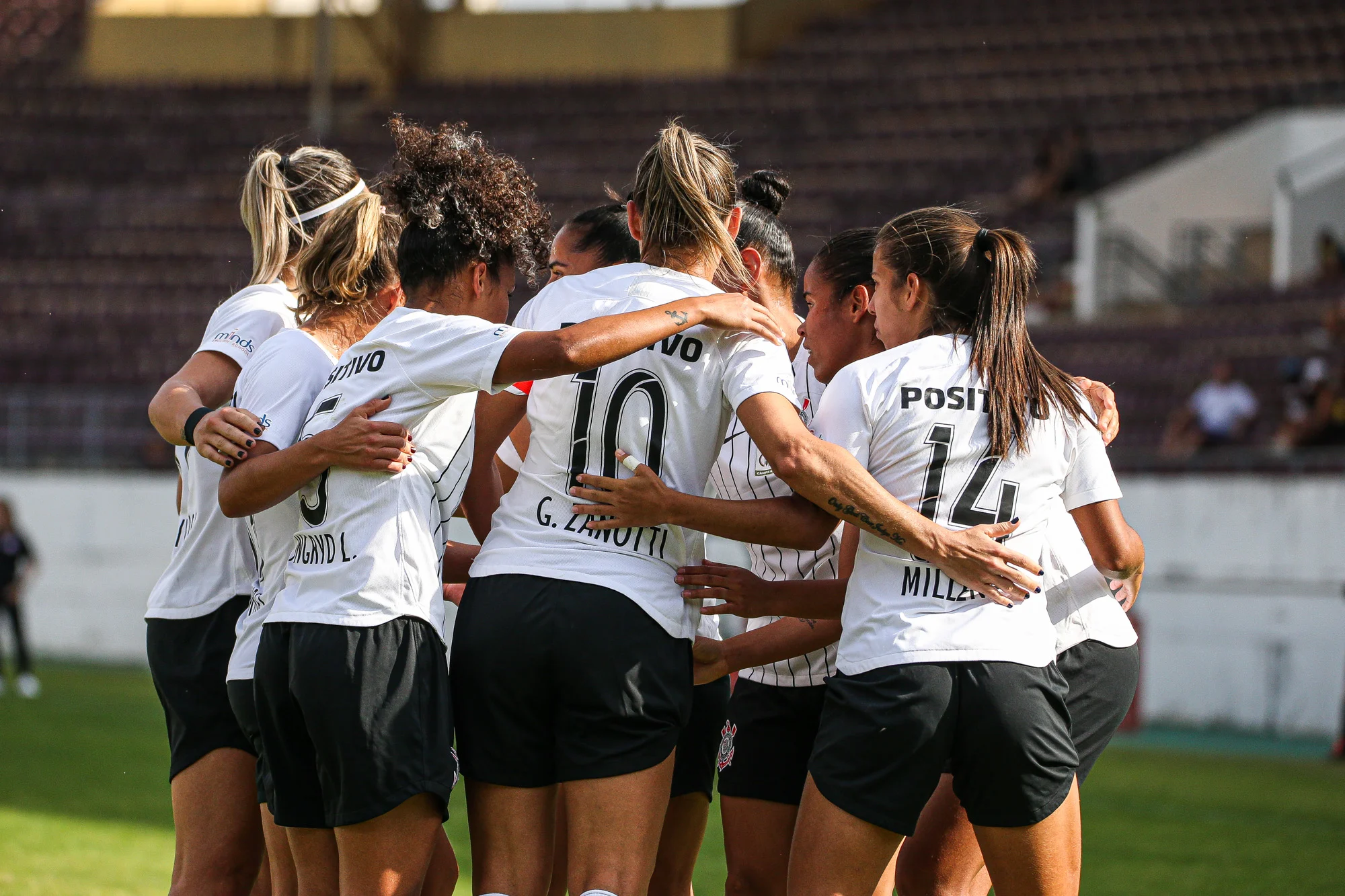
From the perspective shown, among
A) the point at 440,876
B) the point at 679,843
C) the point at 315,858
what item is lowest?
the point at 440,876

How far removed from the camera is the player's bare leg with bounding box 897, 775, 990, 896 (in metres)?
3.56

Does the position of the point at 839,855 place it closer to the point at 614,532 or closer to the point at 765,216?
the point at 614,532

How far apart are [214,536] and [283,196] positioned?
0.87 m

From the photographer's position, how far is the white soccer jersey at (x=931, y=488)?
9.79ft

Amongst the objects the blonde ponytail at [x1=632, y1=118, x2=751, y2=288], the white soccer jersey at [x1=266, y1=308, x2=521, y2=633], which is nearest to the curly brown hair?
the white soccer jersey at [x1=266, y1=308, x2=521, y2=633]

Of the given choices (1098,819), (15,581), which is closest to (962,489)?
(1098,819)

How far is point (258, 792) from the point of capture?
321 centimetres

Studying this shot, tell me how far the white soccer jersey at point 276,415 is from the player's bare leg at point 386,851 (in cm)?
52

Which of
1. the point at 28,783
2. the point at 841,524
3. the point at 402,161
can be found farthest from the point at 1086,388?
the point at 28,783

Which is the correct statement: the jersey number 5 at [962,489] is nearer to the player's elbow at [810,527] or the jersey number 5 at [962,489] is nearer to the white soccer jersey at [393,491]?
the player's elbow at [810,527]

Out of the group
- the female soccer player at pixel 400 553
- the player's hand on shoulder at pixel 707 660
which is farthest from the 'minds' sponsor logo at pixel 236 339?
the player's hand on shoulder at pixel 707 660

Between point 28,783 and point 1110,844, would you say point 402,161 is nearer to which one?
point 1110,844

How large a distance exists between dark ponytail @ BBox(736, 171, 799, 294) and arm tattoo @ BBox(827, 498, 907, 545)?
822 millimetres

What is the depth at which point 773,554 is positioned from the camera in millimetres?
3707
